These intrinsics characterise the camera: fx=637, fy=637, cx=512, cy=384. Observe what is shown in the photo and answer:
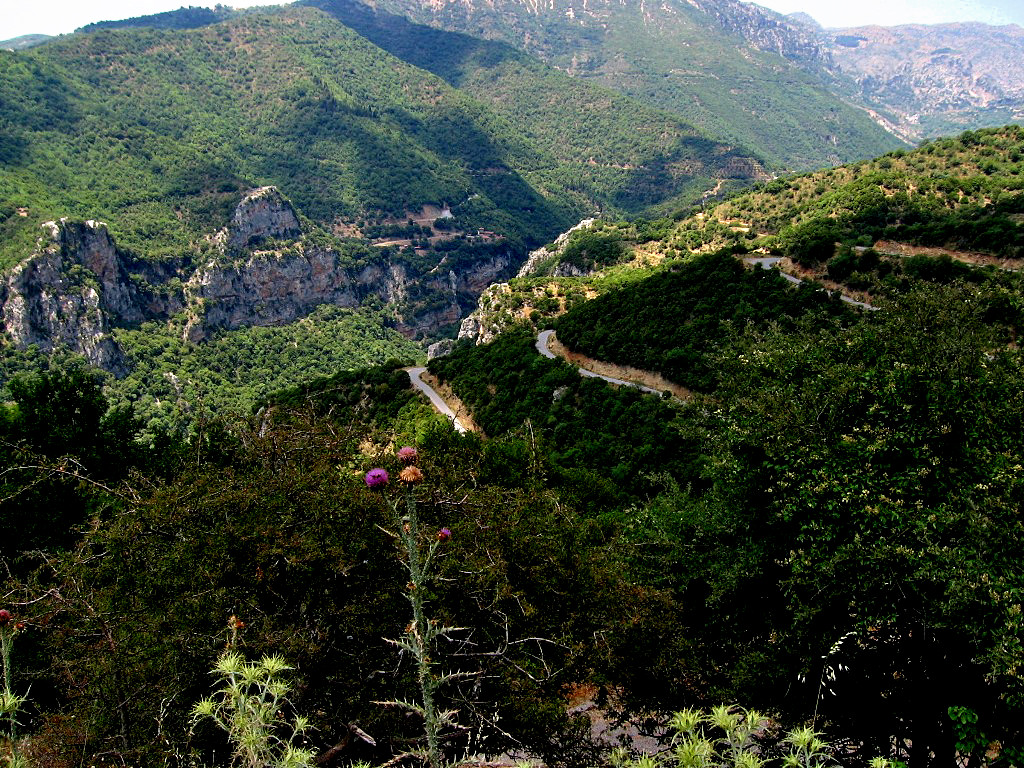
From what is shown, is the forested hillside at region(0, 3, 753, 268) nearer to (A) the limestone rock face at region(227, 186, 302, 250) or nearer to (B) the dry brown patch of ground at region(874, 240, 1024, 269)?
(A) the limestone rock face at region(227, 186, 302, 250)

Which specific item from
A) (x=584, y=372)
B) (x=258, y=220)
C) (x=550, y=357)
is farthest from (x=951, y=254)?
(x=258, y=220)

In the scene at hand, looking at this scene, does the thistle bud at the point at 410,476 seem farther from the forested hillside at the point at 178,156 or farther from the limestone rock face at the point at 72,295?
the forested hillside at the point at 178,156

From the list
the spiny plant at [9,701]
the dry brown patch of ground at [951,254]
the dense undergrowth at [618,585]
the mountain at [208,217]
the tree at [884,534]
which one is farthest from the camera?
the mountain at [208,217]

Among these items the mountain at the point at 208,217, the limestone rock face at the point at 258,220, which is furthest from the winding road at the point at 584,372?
the limestone rock face at the point at 258,220

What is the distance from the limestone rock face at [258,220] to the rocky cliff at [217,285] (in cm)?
20

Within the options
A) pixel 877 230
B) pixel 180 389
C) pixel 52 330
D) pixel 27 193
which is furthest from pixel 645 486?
pixel 27 193

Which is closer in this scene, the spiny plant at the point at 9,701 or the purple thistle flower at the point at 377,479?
the spiny plant at the point at 9,701

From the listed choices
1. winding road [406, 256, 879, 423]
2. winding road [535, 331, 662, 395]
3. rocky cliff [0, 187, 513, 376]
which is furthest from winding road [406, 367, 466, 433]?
rocky cliff [0, 187, 513, 376]

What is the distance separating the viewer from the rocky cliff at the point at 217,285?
3708 inches

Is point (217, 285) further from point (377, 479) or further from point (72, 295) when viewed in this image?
point (377, 479)

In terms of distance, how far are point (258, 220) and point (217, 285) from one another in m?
18.9

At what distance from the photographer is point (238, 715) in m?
4.48

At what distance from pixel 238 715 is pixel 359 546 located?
423 cm

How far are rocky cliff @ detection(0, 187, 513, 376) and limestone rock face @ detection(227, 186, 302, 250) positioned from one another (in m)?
0.20
